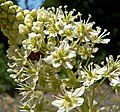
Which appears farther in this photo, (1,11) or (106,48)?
(106,48)

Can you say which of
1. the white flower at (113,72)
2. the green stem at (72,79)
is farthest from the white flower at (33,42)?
the white flower at (113,72)

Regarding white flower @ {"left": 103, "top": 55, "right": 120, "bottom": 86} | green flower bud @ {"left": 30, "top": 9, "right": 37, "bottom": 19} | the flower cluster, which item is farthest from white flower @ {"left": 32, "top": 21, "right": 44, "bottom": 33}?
white flower @ {"left": 103, "top": 55, "right": 120, "bottom": 86}

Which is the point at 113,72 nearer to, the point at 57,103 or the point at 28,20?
the point at 57,103

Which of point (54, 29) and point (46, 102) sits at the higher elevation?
point (54, 29)

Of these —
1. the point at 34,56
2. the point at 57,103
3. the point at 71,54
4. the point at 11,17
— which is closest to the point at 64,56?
the point at 71,54

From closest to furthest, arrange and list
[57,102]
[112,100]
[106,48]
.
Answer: [57,102]
[112,100]
[106,48]

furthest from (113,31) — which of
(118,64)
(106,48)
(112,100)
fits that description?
(118,64)

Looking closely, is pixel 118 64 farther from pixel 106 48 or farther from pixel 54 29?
pixel 106 48
